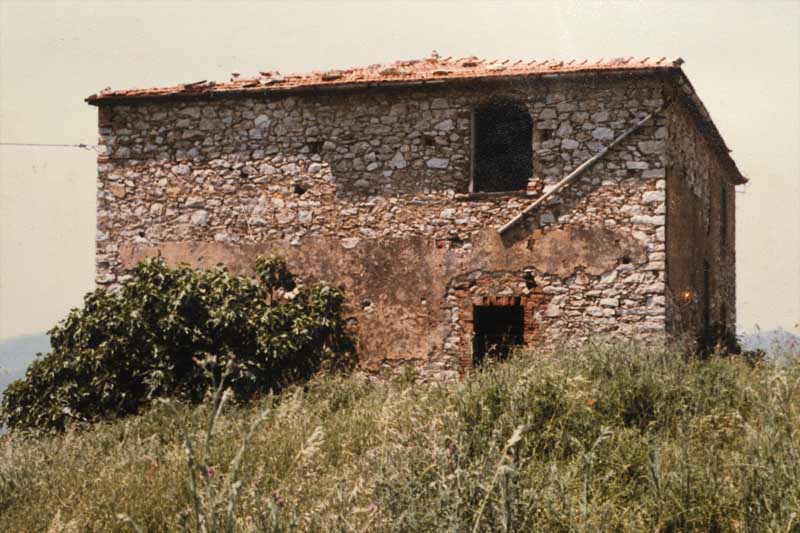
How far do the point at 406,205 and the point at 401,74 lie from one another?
6.13 feet

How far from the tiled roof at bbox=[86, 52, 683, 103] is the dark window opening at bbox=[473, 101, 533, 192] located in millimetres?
793

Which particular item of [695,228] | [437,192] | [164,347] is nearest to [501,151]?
[437,192]

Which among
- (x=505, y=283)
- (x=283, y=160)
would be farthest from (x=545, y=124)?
(x=283, y=160)

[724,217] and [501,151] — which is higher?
[501,151]

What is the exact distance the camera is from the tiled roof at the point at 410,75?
1127 cm

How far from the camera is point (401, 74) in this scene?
481 inches

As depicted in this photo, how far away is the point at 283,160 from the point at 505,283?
143 inches

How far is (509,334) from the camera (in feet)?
39.2

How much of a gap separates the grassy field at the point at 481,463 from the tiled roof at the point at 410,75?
156 inches

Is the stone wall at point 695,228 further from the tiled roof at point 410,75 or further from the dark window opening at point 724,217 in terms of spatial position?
the tiled roof at point 410,75

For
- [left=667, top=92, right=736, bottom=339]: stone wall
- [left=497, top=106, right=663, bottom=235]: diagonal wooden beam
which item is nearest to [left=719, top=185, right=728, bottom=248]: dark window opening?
[left=667, top=92, right=736, bottom=339]: stone wall

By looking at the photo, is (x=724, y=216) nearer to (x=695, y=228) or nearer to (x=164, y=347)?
(x=695, y=228)

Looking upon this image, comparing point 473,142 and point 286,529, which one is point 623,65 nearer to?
point 473,142

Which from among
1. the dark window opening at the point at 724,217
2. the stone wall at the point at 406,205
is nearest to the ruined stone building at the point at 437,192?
the stone wall at the point at 406,205
